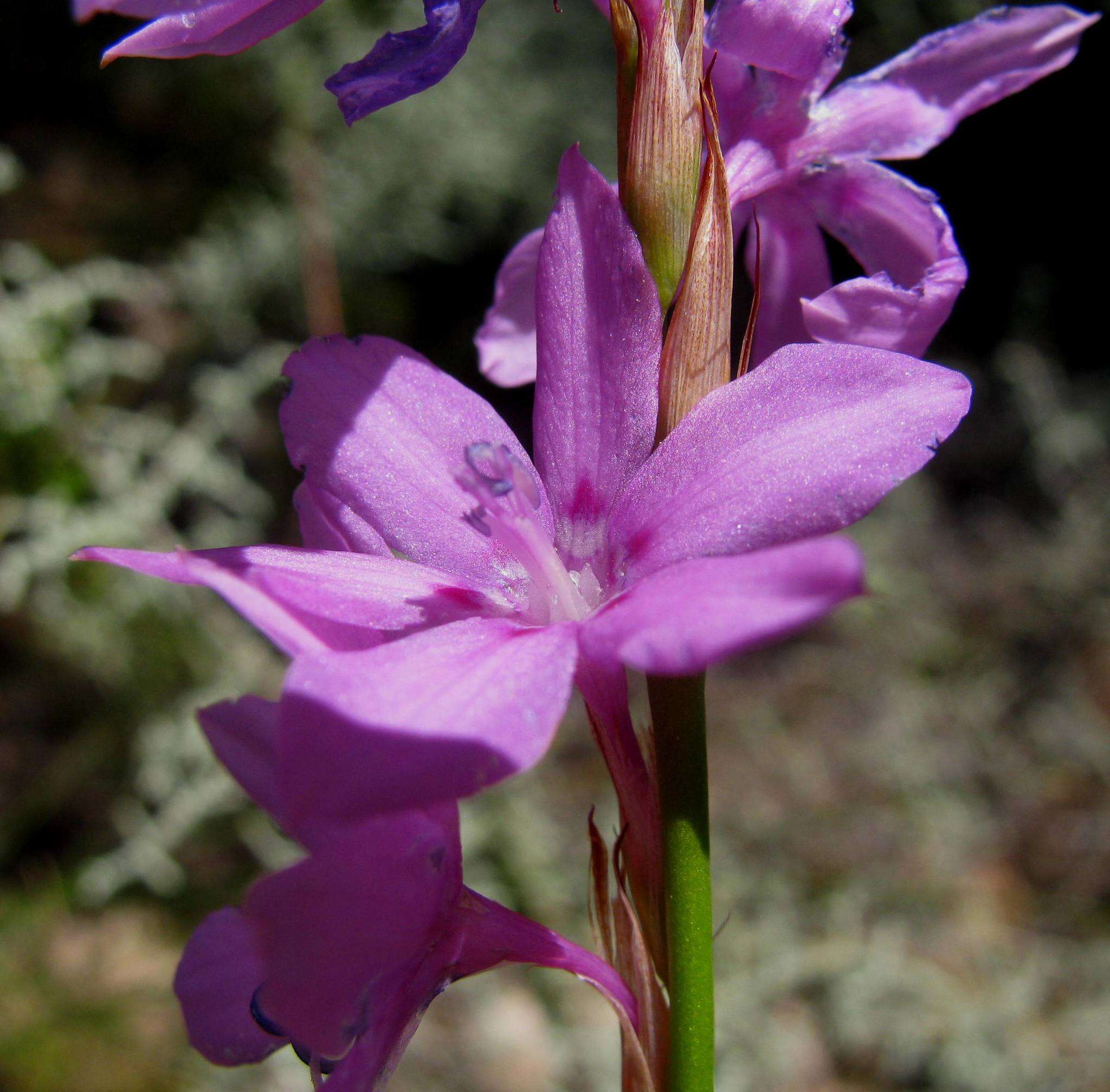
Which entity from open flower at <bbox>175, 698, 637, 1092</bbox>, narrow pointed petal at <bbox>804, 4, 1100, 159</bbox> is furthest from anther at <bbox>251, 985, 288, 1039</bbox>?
narrow pointed petal at <bbox>804, 4, 1100, 159</bbox>

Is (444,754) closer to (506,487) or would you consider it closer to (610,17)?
(506,487)

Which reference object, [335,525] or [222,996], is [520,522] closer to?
[335,525]

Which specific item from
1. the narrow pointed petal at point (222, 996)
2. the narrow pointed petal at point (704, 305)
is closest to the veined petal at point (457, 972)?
the narrow pointed petal at point (222, 996)

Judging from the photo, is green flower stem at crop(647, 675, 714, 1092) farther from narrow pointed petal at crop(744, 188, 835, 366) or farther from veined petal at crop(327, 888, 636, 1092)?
narrow pointed petal at crop(744, 188, 835, 366)

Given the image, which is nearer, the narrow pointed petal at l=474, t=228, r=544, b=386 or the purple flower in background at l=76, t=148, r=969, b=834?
the purple flower in background at l=76, t=148, r=969, b=834

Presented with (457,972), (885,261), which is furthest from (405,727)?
(885,261)

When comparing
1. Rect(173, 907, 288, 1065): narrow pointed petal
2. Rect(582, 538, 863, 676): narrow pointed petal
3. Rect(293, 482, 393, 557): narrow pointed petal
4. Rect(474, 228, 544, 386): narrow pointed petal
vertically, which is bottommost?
Rect(173, 907, 288, 1065): narrow pointed petal

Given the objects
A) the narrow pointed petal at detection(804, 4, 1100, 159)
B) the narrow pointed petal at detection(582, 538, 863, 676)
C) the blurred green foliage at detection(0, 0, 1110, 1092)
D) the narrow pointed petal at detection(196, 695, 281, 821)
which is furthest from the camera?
the blurred green foliage at detection(0, 0, 1110, 1092)
